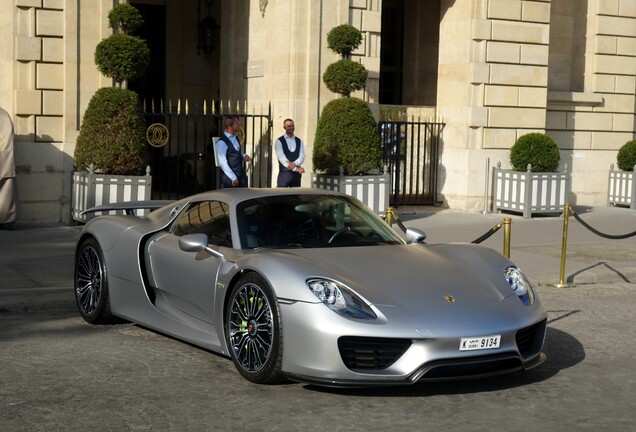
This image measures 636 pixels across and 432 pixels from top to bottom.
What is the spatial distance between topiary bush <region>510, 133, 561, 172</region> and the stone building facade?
753 millimetres

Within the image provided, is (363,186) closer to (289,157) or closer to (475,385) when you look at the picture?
(289,157)

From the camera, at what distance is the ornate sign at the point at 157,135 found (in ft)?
54.0

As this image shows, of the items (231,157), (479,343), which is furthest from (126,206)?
(231,157)

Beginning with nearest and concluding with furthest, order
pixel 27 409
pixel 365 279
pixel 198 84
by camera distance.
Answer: pixel 27 409, pixel 365 279, pixel 198 84

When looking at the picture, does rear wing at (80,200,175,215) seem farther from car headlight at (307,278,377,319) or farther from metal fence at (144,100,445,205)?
metal fence at (144,100,445,205)

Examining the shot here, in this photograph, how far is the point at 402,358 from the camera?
20.9ft

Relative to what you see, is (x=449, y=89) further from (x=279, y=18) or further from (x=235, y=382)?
(x=235, y=382)

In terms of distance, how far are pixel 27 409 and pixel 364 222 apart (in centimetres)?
300

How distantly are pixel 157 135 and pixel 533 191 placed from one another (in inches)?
277

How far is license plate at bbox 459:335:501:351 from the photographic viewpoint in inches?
255

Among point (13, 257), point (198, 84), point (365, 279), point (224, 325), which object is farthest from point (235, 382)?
point (198, 84)

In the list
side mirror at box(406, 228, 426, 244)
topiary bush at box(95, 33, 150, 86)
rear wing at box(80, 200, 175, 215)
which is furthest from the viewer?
topiary bush at box(95, 33, 150, 86)

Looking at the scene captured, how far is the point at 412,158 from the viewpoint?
19891mm

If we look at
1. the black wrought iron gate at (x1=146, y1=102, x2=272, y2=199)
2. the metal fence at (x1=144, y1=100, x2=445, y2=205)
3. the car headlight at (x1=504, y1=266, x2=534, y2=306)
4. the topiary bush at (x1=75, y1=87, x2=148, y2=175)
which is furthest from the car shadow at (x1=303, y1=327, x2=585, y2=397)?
the metal fence at (x1=144, y1=100, x2=445, y2=205)
